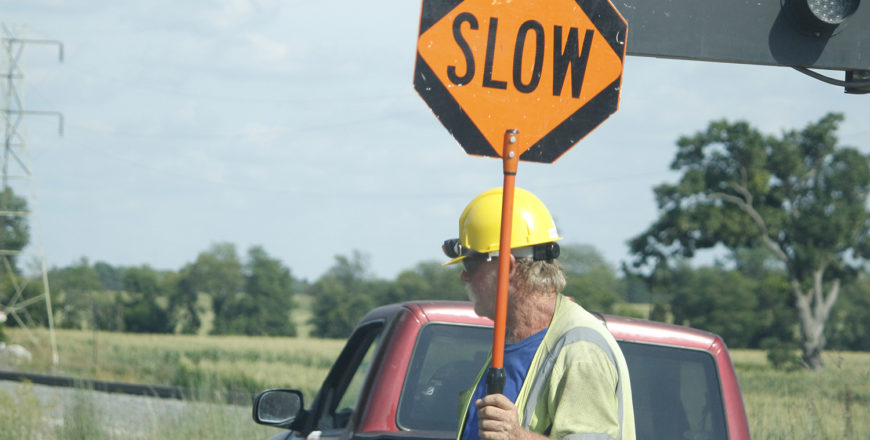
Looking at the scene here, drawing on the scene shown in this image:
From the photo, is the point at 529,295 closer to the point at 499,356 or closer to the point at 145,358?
the point at 499,356

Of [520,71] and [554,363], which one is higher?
[520,71]

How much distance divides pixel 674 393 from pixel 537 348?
136cm

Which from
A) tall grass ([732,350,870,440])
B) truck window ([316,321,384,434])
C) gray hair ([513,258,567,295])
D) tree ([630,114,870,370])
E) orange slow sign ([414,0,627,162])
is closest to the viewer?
gray hair ([513,258,567,295])

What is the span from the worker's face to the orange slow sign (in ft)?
1.56

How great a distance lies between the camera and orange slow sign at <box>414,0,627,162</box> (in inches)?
127

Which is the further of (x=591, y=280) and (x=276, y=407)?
(x=591, y=280)

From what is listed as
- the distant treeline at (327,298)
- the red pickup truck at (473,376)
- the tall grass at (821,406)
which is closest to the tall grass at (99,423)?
the tall grass at (821,406)

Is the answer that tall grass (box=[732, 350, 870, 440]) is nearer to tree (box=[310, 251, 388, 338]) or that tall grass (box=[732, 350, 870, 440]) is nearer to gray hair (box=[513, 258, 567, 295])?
gray hair (box=[513, 258, 567, 295])

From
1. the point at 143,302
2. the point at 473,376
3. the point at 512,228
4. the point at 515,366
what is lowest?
the point at 143,302

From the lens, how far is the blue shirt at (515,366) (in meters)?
2.63

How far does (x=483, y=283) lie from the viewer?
282cm

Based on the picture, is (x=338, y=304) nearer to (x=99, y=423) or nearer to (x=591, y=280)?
(x=591, y=280)

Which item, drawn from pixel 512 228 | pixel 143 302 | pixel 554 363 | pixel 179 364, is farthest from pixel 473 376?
pixel 143 302

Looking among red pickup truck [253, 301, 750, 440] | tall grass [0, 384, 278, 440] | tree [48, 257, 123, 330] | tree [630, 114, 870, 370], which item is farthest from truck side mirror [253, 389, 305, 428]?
tree [630, 114, 870, 370]
